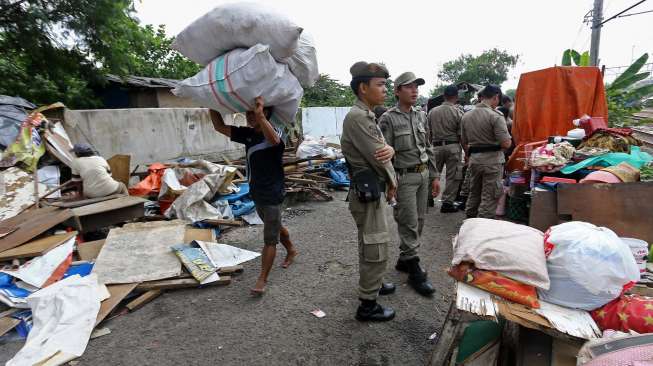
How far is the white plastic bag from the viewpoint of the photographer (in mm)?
1600

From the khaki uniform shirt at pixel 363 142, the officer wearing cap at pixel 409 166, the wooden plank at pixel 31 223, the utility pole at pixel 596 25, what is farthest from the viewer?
the utility pole at pixel 596 25

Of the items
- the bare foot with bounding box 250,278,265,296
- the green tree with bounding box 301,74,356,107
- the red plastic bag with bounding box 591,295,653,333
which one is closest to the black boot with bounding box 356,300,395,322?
the bare foot with bounding box 250,278,265,296

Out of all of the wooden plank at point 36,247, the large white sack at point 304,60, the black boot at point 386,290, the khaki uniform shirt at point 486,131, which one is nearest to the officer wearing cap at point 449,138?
the khaki uniform shirt at point 486,131

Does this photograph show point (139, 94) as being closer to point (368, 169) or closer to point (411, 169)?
point (411, 169)

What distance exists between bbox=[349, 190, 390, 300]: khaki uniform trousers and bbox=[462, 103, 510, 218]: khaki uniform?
8.82 feet

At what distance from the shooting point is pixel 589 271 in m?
1.61

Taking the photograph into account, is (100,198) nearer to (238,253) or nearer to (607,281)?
(238,253)

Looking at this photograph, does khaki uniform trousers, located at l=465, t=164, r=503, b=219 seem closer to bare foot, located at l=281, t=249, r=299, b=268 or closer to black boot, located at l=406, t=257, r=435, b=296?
black boot, located at l=406, t=257, r=435, b=296

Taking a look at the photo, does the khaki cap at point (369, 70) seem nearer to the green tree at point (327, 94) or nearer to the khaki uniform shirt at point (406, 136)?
the khaki uniform shirt at point (406, 136)

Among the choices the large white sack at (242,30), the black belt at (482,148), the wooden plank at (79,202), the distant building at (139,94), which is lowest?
the wooden plank at (79,202)

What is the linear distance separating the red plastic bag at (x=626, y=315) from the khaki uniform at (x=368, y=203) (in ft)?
4.41

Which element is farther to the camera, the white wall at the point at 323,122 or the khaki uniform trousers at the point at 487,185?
the white wall at the point at 323,122

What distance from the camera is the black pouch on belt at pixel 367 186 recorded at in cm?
258

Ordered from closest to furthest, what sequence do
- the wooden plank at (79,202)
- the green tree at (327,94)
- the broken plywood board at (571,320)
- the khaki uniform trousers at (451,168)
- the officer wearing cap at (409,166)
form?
the broken plywood board at (571,320) → the officer wearing cap at (409,166) → the wooden plank at (79,202) → the khaki uniform trousers at (451,168) → the green tree at (327,94)
